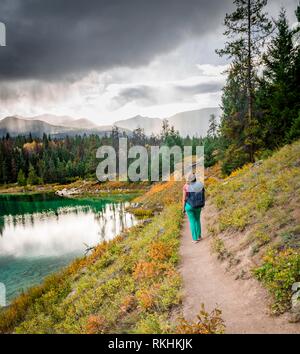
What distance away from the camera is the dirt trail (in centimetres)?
561

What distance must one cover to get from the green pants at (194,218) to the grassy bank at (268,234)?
671 millimetres

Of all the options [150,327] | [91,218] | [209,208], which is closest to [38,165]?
[91,218]

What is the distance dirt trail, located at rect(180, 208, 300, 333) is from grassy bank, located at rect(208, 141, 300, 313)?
0.92 feet

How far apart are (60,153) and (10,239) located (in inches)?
4572

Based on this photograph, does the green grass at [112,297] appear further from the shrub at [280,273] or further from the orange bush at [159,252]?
the shrub at [280,273]

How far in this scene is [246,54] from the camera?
22.4 m

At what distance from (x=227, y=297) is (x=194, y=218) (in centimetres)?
481

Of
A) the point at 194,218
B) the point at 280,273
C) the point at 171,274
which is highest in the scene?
the point at 194,218

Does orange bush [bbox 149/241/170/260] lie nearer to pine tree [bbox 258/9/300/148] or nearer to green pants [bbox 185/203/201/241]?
green pants [bbox 185/203/201/241]

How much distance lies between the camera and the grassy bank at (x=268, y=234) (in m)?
6.45

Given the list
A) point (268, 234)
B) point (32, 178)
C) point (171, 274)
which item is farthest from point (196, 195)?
point (32, 178)

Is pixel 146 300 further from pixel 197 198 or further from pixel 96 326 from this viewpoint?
pixel 197 198

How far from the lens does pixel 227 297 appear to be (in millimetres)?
7000
